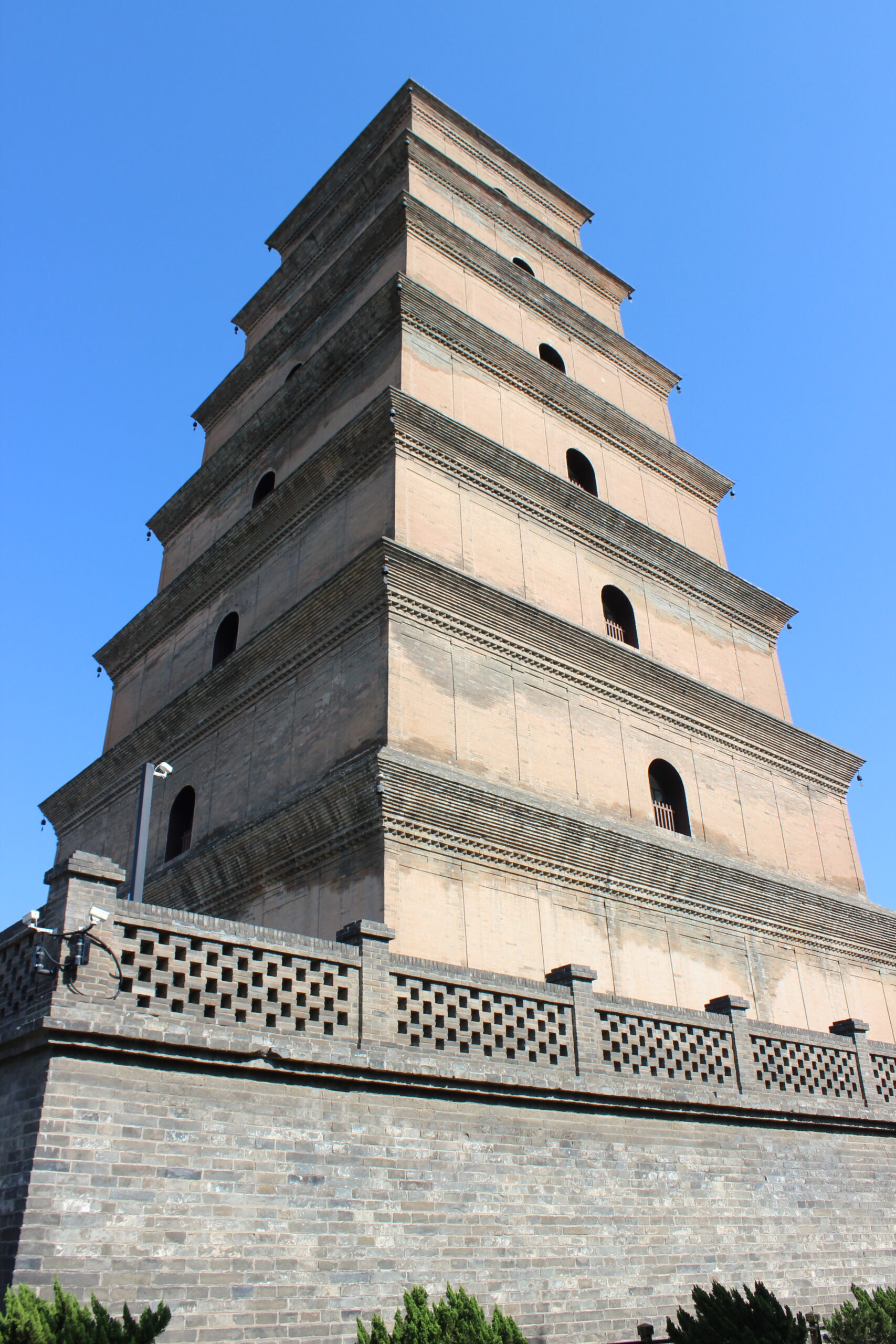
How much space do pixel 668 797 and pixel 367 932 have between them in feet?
26.8

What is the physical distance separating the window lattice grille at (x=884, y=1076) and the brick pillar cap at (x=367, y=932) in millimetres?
6580

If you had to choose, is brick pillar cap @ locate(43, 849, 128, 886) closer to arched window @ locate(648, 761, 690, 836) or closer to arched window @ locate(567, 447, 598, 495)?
arched window @ locate(648, 761, 690, 836)

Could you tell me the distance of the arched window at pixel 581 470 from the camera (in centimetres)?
1783

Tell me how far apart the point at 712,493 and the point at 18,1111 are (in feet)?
55.4

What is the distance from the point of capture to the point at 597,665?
14.9 meters

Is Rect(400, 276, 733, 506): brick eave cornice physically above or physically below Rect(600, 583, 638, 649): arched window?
above

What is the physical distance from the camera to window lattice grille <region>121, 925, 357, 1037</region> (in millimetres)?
6906

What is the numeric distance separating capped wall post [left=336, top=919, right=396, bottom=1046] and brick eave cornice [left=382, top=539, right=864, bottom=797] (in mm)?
5455

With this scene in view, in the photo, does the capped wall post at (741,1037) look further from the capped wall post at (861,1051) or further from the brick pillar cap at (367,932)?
the brick pillar cap at (367,932)

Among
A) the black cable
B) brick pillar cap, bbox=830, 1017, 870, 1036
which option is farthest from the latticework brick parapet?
brick pillar cap, bbox=830, 1017, 870, 1036

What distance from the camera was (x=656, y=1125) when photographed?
9.27m

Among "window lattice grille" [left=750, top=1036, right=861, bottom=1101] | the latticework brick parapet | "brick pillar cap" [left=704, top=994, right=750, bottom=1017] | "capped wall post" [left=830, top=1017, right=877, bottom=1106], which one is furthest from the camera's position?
"capped wall post" [left=830, top=1017, right=877, bottom=1106]

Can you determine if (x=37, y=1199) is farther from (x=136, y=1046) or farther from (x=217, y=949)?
(x=217, y=949)

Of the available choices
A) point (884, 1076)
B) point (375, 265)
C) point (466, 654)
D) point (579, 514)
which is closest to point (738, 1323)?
point (884, 1076)
